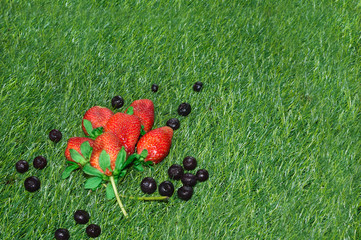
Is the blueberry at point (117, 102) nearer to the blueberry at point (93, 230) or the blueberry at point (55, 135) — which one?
the blueberry at point (55, 135)

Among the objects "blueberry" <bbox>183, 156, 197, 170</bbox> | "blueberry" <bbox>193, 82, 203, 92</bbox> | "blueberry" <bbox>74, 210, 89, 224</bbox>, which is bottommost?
"blueberry" <bbox>74, 210, 89, 224</bbox>

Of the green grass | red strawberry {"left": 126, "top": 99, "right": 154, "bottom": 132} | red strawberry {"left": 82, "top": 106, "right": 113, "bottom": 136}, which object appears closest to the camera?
the green grass

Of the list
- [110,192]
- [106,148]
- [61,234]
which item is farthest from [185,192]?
[61,234]

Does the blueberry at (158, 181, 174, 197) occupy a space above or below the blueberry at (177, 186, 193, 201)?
above

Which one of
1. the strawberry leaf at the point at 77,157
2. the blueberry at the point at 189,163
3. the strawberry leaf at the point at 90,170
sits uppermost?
the strawberry leaf at the point at 77,157

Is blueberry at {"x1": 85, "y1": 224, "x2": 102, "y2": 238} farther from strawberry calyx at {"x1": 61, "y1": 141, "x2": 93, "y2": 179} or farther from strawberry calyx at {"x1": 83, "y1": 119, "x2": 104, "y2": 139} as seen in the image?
strawberry calyx at {"x1": 83, "y1": 119, "x2": 104, "y2": 139}

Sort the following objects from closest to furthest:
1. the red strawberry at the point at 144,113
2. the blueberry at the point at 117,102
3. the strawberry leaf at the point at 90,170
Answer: the strawberry leaf at the point at 90,170, the red strawberry at the point at 144,113, the blueberry at the point at 117,102

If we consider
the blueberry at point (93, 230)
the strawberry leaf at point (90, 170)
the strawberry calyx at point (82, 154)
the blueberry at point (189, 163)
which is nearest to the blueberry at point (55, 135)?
the strawberry calyx at point (82, 154)

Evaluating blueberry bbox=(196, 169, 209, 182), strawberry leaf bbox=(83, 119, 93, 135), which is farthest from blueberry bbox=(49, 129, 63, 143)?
blueberry bbox=(196, 169, 209, 182)
